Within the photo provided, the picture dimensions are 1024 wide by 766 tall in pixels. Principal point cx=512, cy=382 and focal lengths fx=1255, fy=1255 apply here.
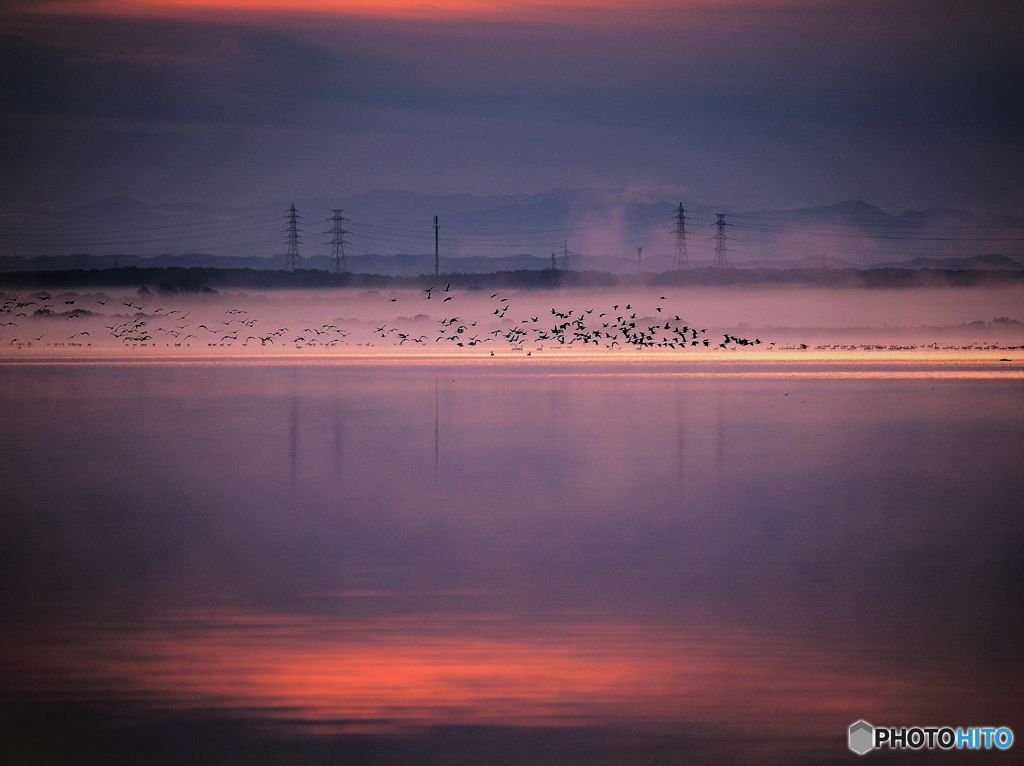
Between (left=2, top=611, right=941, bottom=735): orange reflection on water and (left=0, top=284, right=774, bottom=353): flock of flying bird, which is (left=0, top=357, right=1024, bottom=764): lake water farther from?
(left=0, top=284, right=774, bottom=353): flock of flying bird

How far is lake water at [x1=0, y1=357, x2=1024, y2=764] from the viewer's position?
639cm

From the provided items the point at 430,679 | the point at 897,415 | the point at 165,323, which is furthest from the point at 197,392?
the point at 165,323

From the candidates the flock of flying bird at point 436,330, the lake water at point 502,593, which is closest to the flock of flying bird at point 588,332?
the flock of flying bird at point 436,330

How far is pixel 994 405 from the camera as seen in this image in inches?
1027

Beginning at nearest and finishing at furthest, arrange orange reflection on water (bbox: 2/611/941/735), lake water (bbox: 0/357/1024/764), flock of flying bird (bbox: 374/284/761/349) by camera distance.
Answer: lake water (bbox: 0/357/1024/764) → orange reflection on water (bbox: 2/611/941/735) → flock of flying bird (bbox: 374/284/761/349)

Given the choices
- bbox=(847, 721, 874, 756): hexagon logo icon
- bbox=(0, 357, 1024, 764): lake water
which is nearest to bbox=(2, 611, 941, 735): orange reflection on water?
bbox=(0, 357, 1024, 764): lake water

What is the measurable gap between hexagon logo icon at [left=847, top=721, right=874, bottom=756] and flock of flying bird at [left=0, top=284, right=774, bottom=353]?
57.3 meters

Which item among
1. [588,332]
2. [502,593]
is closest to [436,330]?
[588,332]

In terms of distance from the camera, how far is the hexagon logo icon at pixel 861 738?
19.9ft

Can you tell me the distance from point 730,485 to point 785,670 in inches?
283
